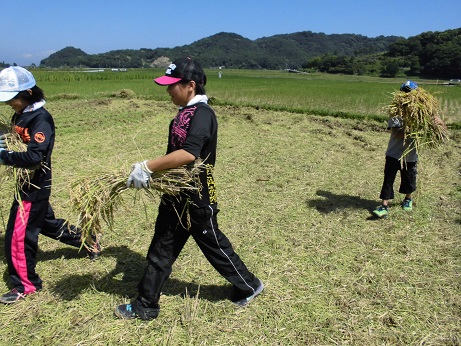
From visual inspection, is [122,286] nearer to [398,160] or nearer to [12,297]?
[12,297]

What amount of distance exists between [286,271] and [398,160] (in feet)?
7.60

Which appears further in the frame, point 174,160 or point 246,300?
point 246,300

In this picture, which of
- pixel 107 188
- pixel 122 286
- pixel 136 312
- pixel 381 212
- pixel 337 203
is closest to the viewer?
pixel 107 188

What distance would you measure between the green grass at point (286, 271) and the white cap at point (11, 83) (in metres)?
0.74

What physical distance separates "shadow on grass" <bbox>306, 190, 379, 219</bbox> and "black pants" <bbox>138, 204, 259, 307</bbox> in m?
2.55

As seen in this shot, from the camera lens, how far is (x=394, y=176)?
484 centimetres

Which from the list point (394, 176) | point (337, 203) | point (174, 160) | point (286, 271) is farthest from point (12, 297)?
point (394, 176)

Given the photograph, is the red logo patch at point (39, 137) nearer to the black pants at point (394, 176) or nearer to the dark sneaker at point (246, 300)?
the dark sneaker at point (246, 300)

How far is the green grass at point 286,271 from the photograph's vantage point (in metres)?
2.70

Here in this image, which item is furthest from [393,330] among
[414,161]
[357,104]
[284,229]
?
[357,104]

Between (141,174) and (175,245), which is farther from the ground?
(141,174)

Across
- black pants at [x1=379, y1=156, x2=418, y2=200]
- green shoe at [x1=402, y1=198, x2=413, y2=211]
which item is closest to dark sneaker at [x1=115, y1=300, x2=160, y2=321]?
black pants at [x1=379, y1=156, x2=418, y2=200]

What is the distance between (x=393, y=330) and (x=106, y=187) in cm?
235

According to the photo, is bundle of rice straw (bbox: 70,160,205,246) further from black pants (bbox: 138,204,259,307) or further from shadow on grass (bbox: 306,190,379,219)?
shadow on grass (bbox: 306,190,379,219)
